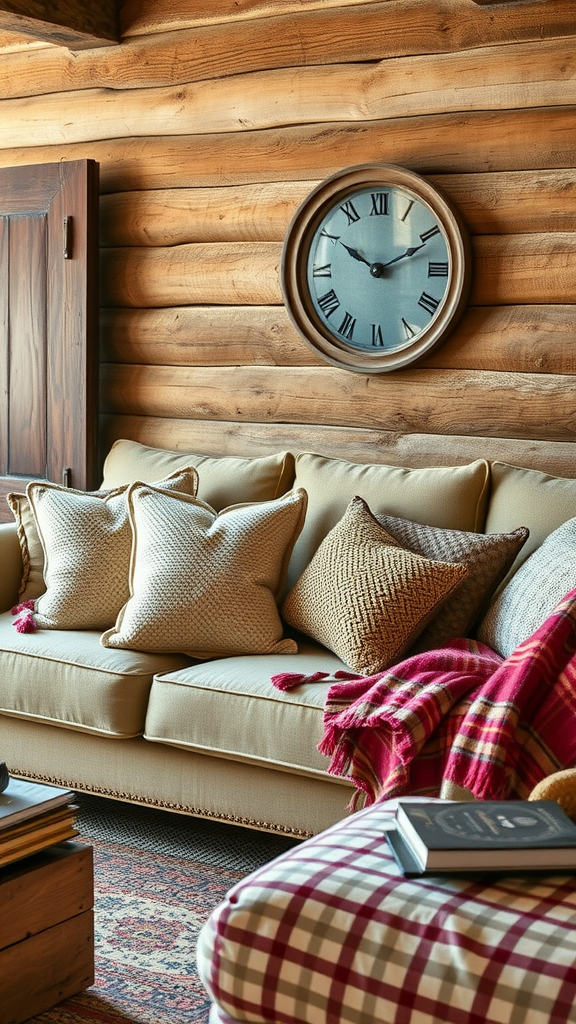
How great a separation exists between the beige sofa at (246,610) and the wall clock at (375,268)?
439 millimetres

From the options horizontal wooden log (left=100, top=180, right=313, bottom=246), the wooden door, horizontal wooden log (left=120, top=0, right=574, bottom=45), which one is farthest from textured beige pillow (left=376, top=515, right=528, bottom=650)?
the wooden door

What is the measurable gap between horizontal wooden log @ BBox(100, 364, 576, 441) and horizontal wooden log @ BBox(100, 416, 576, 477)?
0.09 ft

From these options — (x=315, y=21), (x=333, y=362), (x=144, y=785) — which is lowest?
(x=144, y=785)

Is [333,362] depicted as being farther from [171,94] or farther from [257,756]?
[257,756]

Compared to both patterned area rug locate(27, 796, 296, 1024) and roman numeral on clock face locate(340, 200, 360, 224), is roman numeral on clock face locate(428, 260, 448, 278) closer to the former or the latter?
roman numeral on clock face locate(340, 200, 360, 224)

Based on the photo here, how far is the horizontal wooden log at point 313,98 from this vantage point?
322cm

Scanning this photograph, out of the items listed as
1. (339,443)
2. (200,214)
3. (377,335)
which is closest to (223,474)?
(339,443)

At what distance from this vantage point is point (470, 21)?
3291 millimetres

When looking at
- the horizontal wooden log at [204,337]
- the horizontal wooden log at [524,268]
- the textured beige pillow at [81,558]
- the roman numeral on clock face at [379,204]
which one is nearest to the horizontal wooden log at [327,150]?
the roman numeral on clock face at [379,204]

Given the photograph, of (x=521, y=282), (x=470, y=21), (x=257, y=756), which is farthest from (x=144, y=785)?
(x=470, y=21)

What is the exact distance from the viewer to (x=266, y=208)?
3697mm

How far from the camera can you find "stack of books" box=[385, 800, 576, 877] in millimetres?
1478

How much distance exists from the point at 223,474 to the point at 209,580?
62 centimetres

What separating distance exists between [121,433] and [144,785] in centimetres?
163
